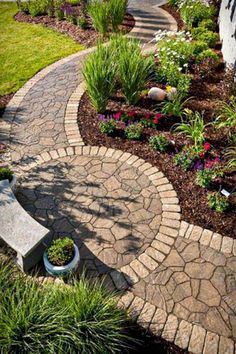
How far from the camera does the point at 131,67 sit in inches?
226

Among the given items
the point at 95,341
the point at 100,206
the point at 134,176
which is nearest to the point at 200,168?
the point at 134,176

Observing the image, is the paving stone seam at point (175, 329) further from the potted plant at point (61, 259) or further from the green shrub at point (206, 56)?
the green shrub at point (206, 56)

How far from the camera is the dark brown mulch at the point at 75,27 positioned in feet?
30.9

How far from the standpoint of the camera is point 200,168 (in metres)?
5.03

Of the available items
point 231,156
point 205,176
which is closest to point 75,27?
point 231,156

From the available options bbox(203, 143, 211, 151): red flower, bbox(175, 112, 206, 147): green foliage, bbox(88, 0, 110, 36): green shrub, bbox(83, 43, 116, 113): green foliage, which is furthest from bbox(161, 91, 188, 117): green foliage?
bbox(88, 0, 110, 36): green shrub

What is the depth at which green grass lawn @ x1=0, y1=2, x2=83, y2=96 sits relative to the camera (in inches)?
314

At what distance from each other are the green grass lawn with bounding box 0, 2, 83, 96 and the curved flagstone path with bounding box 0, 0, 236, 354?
1.93 m

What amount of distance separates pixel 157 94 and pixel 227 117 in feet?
4.72

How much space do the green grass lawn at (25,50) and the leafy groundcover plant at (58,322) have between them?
554 centimetres

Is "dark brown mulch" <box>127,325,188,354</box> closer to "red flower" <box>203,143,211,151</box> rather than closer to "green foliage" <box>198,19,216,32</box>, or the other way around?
"red flower" <box>203,143,211,151</box>

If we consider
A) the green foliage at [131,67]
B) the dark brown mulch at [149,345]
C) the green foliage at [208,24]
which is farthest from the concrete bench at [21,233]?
the green foliage at [208,24]

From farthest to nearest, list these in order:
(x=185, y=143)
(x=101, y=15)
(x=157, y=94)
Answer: (x=101, y=15)
(x=157, y=94)
(x=185, y=143)

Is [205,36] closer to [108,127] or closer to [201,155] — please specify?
[108,127]
